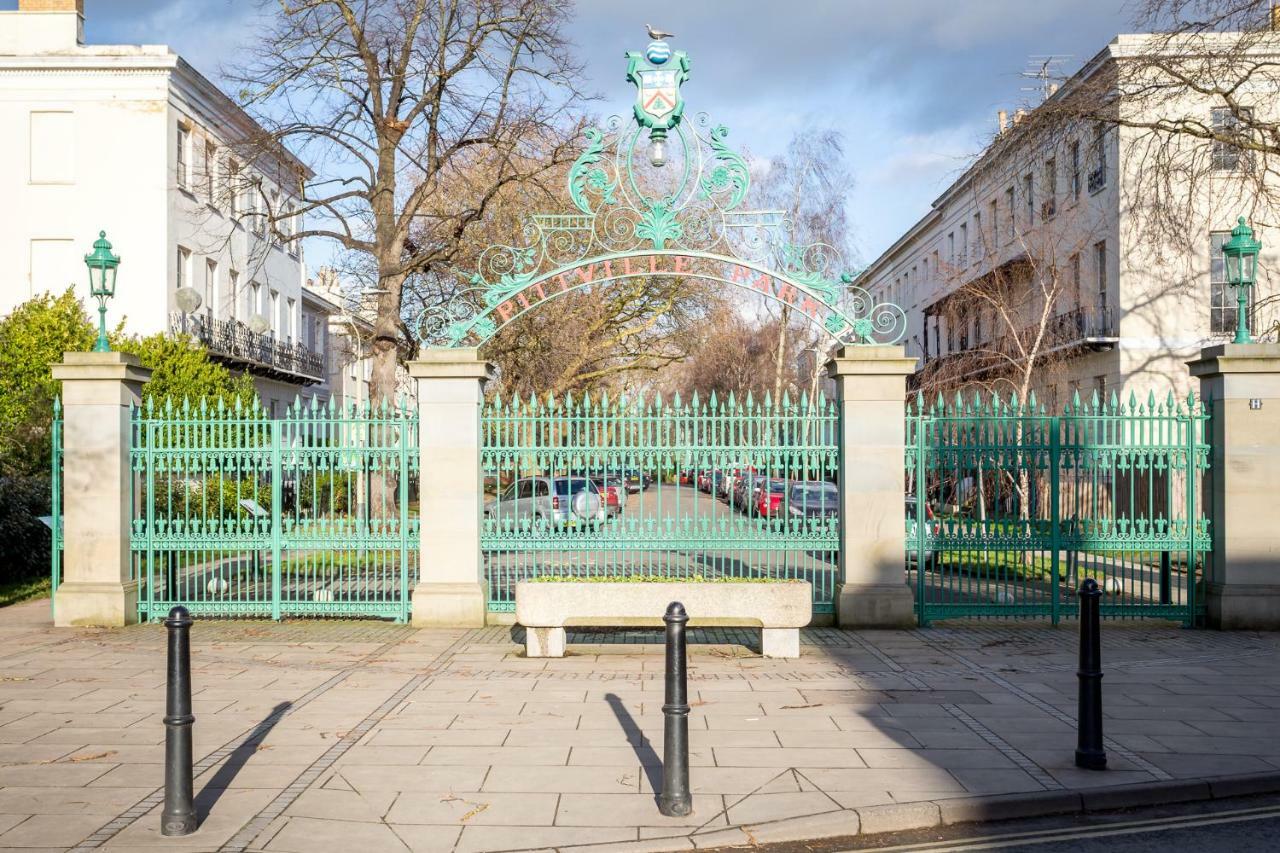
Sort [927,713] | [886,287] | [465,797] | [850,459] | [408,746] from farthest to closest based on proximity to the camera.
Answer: [886,287]
[850,459]
[927,713]
[408,746]
[465,797]

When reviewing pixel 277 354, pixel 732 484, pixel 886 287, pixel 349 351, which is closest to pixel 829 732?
pixel 732 484

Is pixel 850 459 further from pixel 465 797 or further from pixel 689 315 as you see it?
pixel 689 315

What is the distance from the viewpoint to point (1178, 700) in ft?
29.9

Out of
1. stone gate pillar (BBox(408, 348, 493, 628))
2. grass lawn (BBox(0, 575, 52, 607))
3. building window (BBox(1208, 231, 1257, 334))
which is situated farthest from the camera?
building window (BBox(1208, 231, 1257, 334))

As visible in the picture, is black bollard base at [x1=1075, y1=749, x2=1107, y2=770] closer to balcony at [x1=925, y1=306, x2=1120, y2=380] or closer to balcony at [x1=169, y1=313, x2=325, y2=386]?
balcony at [x1=925, y1=306, x2=1120, y2=380]

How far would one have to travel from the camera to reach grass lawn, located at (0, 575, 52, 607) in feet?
54.8

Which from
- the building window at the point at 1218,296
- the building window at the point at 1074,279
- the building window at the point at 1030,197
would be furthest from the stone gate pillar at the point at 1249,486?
the building window at the point at 1030,197

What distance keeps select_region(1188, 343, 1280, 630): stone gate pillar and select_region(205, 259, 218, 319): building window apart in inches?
1166

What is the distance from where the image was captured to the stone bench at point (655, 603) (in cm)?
1091

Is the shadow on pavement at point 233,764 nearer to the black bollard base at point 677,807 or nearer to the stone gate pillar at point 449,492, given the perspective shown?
the black bollard base at point 677,807

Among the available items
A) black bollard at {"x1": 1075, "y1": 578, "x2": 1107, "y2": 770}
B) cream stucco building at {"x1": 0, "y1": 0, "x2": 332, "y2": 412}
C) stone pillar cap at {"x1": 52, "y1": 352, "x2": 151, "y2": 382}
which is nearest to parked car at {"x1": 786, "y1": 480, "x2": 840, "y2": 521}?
black bollard at {"x1": 1075, "y1": 578, "x2": 1107, "y2": 770}

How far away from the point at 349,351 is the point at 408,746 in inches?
1538

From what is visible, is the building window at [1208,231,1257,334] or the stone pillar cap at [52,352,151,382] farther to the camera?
the building window at [1208,231,1257,334]

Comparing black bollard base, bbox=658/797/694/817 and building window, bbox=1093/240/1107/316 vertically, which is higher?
building window, bbox=1093/240/1107/316
